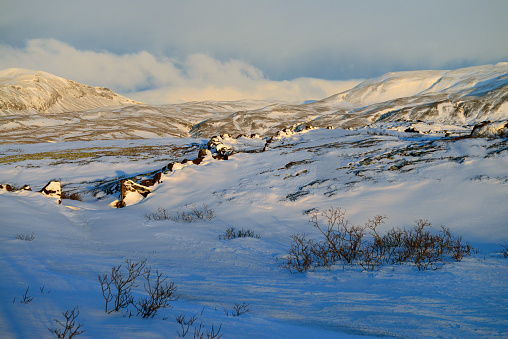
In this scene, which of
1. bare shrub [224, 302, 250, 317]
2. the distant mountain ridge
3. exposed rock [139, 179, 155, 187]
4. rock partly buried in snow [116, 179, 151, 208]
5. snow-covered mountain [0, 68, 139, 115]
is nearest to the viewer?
bare shrub [224, 302, 250, 317]

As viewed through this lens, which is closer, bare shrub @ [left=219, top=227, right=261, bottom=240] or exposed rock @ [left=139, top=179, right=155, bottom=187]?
bare shrub @ [left=219, top=227, right=261, bottom=240]

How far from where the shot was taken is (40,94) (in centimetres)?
A: 16125

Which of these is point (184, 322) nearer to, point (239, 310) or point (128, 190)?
point (239, 310)

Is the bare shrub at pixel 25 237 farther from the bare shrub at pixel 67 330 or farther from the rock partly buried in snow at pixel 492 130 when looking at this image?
the rock partly buried in snow at pixel 492 130

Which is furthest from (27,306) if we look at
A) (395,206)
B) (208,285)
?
(395,206)

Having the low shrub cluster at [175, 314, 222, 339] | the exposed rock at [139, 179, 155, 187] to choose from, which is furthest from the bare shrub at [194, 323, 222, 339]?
the exposed rock at [139, 179, 155, 187]

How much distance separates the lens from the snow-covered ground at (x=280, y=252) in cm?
226

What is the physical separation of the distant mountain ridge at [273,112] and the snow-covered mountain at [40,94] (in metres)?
0.53

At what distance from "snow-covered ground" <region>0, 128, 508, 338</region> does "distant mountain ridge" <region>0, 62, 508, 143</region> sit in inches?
659

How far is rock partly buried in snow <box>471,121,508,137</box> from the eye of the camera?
404 inches

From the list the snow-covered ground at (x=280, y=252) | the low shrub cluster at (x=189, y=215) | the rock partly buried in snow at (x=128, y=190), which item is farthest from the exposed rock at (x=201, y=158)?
the low shrub cluster at (x=189, y=215)

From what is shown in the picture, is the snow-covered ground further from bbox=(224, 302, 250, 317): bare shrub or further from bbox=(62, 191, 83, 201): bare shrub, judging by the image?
bbox=(62, 191, 83, 201): bare shrub

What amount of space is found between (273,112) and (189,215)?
95.1m

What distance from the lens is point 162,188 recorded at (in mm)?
11750
